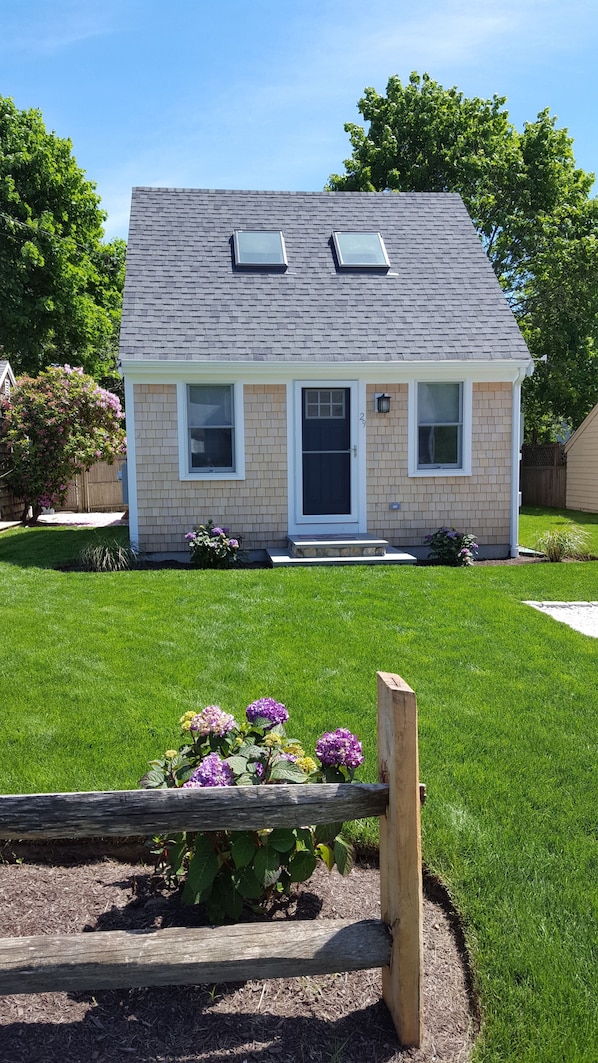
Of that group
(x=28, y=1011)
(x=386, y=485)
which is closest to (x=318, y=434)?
(x=386, y=485)

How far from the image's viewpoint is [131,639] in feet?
19.2

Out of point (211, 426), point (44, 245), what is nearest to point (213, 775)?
point (211, 426)

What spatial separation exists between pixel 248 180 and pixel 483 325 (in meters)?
12.3

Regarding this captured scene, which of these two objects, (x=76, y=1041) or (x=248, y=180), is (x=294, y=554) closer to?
(x=76, y=1041)

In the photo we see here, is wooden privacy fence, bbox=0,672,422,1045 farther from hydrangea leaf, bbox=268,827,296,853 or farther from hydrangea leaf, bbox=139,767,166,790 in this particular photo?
hydrangea leaf, bbox=139,767,166,790

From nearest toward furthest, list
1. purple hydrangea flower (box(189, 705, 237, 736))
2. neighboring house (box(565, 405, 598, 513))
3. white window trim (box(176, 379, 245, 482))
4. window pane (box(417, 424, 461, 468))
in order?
purple hydrangea flower (box(189, 705, 237, 736)), white window trim (box(176, 379, 245, 482)), window pane (box(417, 424, 461, 468)), neighboring house (box(565, 405, 598, 513))

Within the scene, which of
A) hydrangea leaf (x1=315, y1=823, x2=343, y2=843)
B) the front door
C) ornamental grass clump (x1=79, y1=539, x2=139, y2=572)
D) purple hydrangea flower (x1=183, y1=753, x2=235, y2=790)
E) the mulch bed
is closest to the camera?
the mulch bed

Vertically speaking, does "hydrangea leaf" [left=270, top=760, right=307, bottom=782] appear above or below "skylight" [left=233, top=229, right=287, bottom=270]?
below

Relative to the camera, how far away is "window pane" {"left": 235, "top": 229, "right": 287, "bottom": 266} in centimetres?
1146

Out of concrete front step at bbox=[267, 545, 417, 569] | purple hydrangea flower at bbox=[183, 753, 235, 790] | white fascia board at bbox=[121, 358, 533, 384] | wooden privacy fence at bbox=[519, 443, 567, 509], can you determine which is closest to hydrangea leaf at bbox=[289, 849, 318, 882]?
purple hydrangea flower at bbox=[183, 753, 235, 790]

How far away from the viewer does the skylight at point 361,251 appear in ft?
38.2

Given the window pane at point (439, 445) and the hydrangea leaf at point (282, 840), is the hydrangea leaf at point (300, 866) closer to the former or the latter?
the hydrangea leaf at point (282, 840)

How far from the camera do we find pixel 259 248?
38.5ft

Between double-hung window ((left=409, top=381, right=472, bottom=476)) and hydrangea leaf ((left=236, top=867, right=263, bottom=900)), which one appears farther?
double-hung window ((left=409, top=381, right=472, bottom=476))
